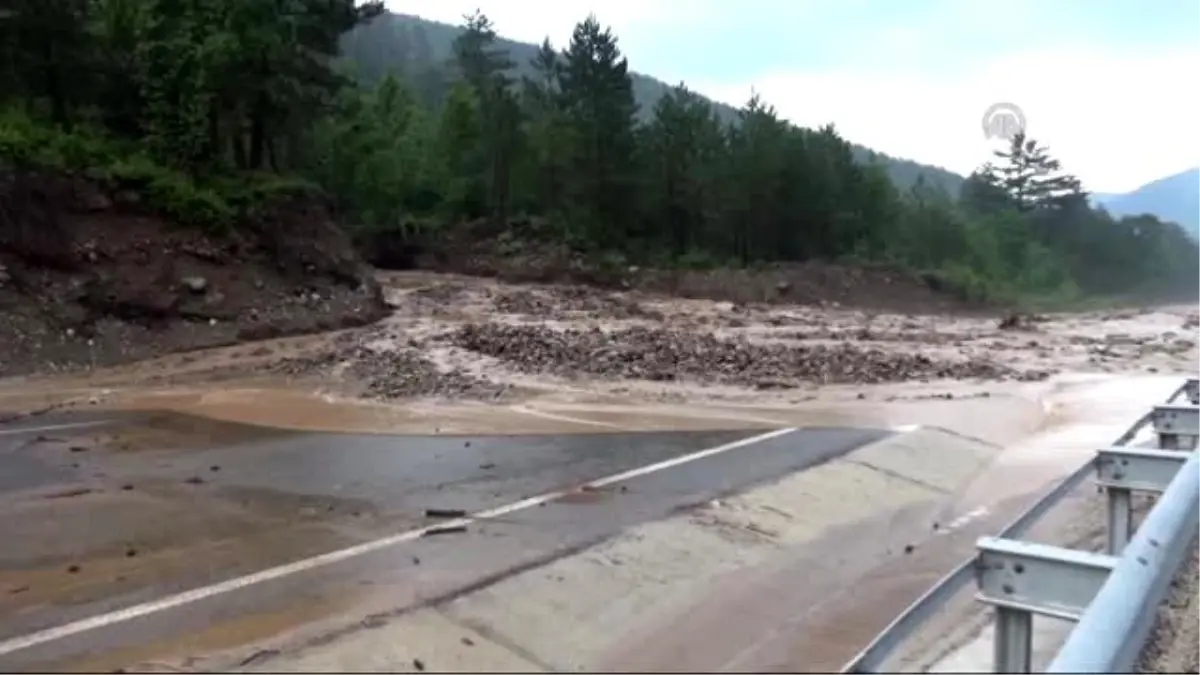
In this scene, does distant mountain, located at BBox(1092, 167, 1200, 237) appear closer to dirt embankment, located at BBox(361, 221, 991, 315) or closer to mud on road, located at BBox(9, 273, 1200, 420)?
dirt embankment, located at BBox(361, 221, 991, 315)

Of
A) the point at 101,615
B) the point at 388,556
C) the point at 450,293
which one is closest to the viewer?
the point at 101,615

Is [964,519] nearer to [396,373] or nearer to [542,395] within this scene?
[542,395]

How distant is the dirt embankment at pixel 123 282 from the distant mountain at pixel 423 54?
77220 millimetres

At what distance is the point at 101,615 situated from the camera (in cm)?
599

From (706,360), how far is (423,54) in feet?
430

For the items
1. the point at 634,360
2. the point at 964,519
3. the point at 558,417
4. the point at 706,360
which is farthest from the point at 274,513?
the point at 706,360

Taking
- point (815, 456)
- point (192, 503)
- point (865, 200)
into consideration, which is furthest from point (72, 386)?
point (865, 200)

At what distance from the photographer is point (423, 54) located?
142250mm

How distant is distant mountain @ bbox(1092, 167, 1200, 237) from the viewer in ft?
294

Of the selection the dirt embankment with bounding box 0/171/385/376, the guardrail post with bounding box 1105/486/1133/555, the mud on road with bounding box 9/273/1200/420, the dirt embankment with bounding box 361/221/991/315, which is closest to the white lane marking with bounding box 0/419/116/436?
the mud on road with bounding box 9/273/1200/420

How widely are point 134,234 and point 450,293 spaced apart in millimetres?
14765

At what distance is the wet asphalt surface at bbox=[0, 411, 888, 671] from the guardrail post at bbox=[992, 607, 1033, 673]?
2.61 metres

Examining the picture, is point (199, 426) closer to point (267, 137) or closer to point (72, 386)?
point (72, 386)

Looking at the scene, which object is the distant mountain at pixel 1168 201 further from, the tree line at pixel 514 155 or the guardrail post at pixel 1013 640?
the guardrail post at pixel 1013 640
